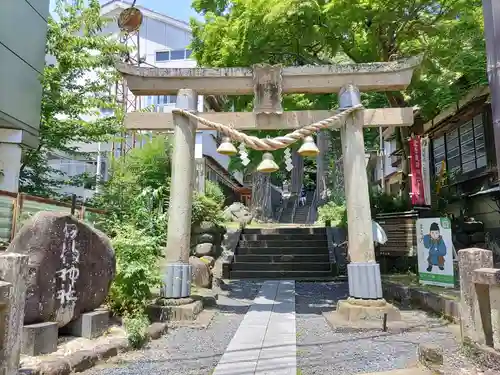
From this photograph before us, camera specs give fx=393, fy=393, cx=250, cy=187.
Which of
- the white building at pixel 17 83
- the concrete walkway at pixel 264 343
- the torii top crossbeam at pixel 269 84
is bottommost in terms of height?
the concrete walkway at pixel 264 343

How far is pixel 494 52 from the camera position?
3553mm

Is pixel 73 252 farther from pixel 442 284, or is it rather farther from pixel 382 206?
pixel 382 206

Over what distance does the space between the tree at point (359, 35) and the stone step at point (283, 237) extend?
20.5 feet

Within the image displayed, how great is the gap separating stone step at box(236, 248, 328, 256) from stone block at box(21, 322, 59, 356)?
11.6 m

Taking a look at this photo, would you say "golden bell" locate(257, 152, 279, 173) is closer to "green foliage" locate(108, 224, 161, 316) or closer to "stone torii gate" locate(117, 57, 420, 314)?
"stone torii gate" locate(117, 57, 420, 314)

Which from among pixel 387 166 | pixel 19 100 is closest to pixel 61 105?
pixel 19 100

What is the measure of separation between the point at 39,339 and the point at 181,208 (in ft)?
12.9

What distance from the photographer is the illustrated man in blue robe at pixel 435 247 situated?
9.76 m

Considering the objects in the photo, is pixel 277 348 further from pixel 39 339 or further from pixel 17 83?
pixel 17 83

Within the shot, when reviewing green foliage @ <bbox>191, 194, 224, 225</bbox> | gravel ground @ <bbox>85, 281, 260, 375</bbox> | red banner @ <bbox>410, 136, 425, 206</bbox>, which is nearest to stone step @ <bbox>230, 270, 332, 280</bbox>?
green foliage @ <bbox>191, 194, 224, 225</bbox>

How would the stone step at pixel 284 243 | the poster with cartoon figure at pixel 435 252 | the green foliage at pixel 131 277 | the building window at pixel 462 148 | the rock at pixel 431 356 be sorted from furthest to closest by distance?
the stone step at pixel 284 243 → the building window at pixel 462 148 → the poster with cartoon figure at pixel 435 252 → the green foliage at pixel 131 277 → the rock at pixel 431 356

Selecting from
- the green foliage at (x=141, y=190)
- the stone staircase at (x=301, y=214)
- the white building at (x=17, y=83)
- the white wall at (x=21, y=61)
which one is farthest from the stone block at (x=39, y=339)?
the stone staircase at (x=301, y=214)

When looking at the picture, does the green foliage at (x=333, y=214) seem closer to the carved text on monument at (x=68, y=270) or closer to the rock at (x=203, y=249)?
the rock at (x=203, y=249)

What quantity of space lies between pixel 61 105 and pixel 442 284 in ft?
44.4
